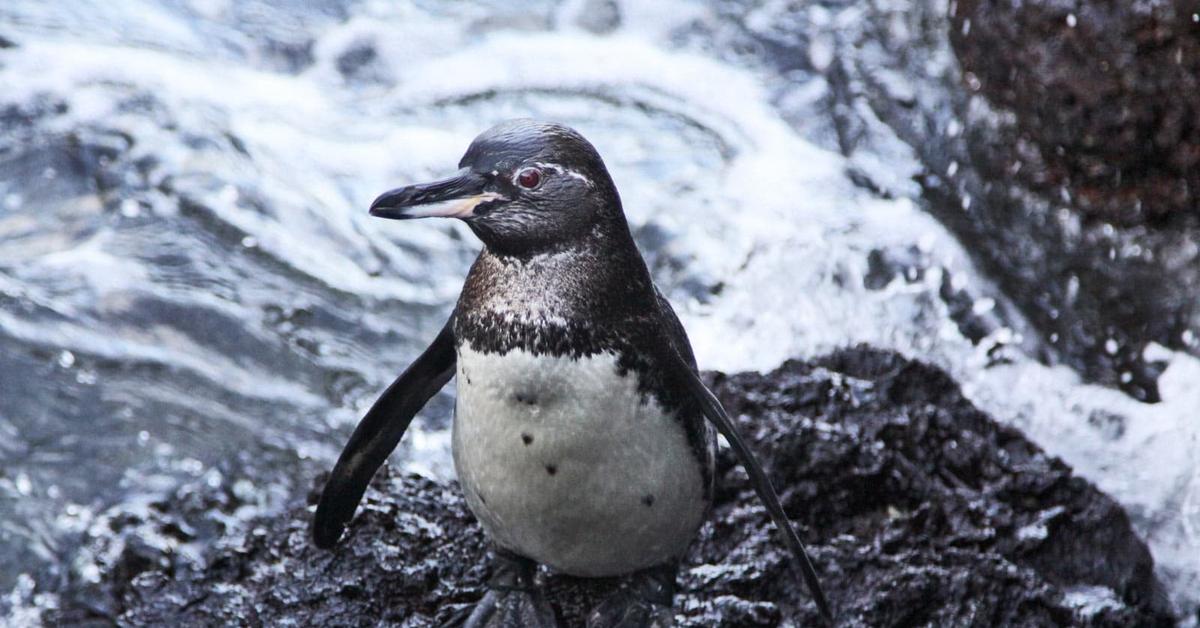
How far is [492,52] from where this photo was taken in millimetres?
7988

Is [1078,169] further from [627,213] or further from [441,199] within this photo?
[441,199]

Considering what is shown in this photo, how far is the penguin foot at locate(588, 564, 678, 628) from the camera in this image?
3332 millimetres

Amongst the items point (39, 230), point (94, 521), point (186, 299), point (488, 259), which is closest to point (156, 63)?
point (39, 230)

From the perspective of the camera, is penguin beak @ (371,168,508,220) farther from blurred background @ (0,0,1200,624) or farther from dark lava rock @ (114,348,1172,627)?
blurred background @ (0,0,1200,624)

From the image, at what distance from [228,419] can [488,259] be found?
2183 millimetres

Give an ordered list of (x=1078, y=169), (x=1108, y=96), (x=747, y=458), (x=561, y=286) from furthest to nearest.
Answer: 1. (x=1078, y=169)
2. (x=1108, y=96)
3. (x=747, y=458)
4. (x=561, y=286)

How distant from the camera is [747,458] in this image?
3.12 m

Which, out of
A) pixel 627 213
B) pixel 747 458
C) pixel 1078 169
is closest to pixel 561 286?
pixel 747 458

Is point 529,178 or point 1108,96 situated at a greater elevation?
point 1108,96

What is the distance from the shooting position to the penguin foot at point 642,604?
3.33m

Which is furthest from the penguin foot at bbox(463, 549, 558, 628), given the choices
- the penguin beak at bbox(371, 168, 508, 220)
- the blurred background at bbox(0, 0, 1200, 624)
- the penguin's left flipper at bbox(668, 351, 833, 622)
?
the penguin beak at bbox(371, 168, 508, 220)

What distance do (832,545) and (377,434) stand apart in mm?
1305

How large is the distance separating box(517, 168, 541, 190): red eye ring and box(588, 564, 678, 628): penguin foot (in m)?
1.12

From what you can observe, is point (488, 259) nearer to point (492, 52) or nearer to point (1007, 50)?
point (1007, 50)
